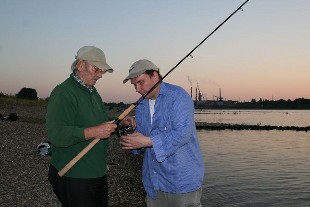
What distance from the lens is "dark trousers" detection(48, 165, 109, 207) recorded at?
407 cm

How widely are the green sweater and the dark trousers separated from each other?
7 centimetres

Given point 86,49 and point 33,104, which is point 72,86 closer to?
point 86,49

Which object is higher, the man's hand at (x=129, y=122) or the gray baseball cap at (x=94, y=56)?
the gray baseball cap at (x=94, y=56)

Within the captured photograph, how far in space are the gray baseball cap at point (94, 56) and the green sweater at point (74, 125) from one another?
1.06 feet

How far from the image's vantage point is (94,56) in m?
4.27

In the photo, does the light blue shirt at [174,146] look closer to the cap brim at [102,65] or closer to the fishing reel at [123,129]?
the fishing reel at [123,129]

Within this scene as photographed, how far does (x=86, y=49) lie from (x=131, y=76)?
2.31ft

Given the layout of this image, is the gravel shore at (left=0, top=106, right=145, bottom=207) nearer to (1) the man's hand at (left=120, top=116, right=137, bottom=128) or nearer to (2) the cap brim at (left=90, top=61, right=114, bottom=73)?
(1) the man's hand at (left=120, top=116, right=137, bottom=128)

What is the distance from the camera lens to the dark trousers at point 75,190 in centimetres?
407

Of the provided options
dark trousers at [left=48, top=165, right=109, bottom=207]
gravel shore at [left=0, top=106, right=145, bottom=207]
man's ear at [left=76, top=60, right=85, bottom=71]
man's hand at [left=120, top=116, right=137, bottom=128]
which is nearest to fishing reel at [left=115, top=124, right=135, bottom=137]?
man's hand at [left=120, top=116, right=137, bottom=128]

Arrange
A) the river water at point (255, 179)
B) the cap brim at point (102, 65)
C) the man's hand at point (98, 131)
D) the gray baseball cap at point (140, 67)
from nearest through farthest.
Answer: the man's hand at point (98, 131) → the gray baseball cap at point (140, 67) → the cap brim at point (102, 65) → the river water at point (255, 179)

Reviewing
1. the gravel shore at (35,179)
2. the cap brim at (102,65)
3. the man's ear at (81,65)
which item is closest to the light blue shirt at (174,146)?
the cap brim at (102,65)

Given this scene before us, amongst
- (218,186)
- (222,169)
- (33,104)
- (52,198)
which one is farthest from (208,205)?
(33,104)

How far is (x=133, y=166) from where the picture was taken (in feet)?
62.0
